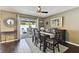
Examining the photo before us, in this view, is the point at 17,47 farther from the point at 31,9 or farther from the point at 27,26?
the point at 31,9

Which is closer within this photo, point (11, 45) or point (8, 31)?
point (11, 45)

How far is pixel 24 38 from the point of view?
101 inches

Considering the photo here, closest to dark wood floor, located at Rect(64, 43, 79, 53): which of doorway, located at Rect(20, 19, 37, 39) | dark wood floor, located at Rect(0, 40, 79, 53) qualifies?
dark wood floor, located at Rect(0, 40, 79, 53)

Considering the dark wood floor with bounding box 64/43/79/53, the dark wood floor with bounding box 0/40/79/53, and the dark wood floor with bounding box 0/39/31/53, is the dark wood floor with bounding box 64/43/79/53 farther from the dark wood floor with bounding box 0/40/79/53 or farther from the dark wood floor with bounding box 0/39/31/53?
the dark wood floor with bounding box 0/39/31/53

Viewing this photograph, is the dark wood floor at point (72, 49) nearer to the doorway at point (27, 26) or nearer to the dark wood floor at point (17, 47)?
the dark wood floor at point (17, 47)

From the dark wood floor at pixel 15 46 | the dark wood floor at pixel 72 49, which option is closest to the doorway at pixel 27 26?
the dark wood floor at pixel 15 46

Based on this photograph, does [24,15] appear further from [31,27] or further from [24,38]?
[24,38]

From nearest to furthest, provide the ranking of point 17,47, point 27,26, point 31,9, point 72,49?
point 31,9 < point 27,26 < point 17,47 < point 72,49

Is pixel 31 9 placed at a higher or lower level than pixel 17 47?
higher

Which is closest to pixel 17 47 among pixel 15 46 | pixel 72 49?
pixel 15 46

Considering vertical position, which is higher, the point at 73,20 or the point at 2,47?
the point at 73,20
